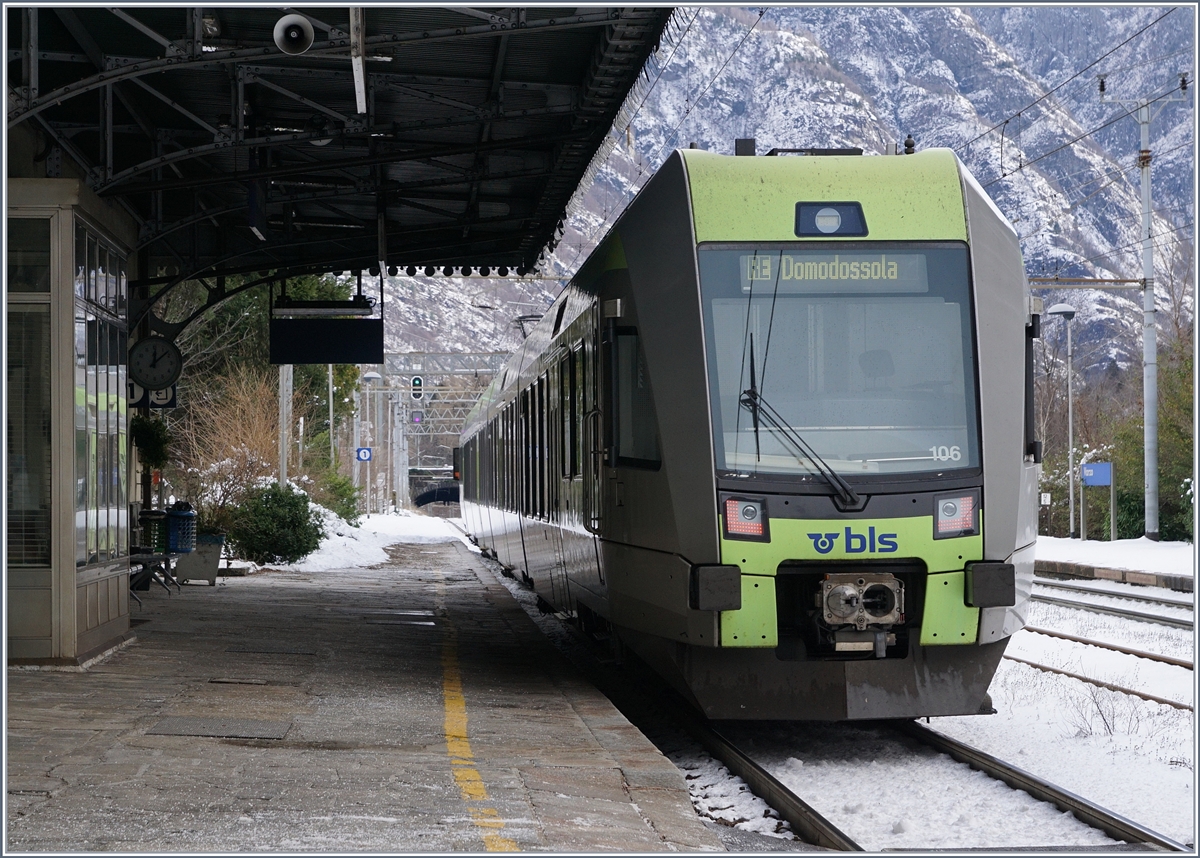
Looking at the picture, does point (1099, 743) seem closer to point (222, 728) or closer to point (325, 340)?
point (222, 728)

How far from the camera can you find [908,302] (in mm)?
8711

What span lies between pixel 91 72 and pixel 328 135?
2.08 meters

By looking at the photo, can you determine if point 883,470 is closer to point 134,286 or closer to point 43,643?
point 43,643

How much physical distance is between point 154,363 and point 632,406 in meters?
8.60

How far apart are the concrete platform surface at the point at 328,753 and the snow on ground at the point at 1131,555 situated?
16.7 metres

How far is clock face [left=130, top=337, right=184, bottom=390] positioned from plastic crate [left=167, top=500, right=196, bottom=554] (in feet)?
10.2

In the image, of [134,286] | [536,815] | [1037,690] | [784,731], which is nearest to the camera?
[536,815]

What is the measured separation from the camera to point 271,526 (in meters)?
26.1

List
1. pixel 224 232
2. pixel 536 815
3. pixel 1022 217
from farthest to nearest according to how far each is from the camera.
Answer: pixel 1022 217 → pixel 224 232 → pixel 536 815

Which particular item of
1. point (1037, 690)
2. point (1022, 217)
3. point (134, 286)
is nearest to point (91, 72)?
point (134, 286)

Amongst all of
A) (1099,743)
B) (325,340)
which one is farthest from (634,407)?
(325,340)

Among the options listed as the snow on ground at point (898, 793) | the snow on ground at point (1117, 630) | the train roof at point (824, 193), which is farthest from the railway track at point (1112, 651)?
the train roof at point (824, 193)

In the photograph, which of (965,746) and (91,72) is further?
(91,72)

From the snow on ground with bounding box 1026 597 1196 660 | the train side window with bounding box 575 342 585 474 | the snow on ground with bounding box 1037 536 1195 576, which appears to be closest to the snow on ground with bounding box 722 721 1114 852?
the train side window with bounding box 575 342 585 474
